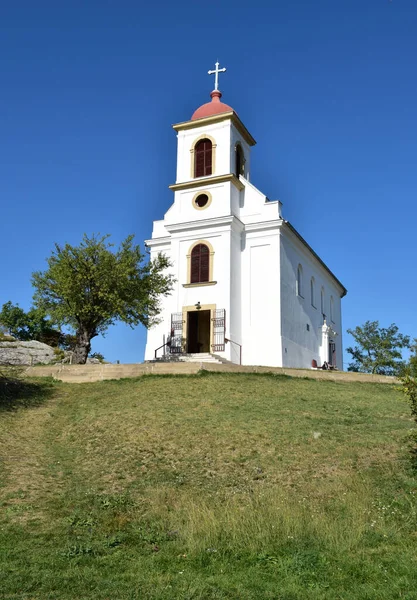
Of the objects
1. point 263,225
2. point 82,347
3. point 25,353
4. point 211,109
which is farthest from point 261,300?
point 25,353

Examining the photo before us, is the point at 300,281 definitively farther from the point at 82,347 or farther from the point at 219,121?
the point at 82,347

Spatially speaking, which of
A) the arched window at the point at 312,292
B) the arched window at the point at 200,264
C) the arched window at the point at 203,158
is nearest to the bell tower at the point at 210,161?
the arched window at the point at 203,158

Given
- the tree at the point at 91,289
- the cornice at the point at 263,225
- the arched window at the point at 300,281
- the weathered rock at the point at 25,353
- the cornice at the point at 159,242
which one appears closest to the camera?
the tree at the point at 91,289

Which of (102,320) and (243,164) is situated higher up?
(243,164)

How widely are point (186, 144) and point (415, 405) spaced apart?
2401 cm

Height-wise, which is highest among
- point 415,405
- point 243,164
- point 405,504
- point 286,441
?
point 243,164

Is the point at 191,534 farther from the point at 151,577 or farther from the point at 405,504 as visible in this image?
the point at 405,504

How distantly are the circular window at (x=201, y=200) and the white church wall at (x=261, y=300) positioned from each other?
2901mm

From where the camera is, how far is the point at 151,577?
713 centimetres

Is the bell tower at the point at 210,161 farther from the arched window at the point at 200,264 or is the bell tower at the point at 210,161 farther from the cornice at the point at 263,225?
the arched window at the point at 200,264

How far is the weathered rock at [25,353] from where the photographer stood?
98.4ft

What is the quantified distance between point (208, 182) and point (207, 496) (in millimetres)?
22144

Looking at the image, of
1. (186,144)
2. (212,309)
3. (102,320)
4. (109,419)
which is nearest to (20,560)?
(109,419)

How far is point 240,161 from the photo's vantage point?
3275 cm
